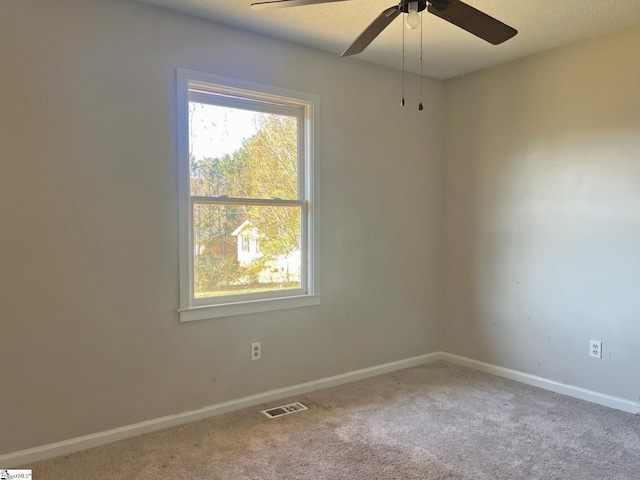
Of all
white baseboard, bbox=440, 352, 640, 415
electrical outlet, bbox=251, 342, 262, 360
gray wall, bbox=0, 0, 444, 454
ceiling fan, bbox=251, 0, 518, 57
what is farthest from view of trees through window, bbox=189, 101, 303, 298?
white baseboard, bbox=440, 352, 640, 415

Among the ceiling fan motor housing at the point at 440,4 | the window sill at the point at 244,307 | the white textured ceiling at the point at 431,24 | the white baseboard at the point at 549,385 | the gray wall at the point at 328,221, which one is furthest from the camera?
the white baseboard at the point at 549,385

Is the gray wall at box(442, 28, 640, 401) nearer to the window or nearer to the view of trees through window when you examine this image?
the window

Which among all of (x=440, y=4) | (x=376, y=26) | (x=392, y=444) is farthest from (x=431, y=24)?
(x=392, y=444)

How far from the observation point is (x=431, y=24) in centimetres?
297

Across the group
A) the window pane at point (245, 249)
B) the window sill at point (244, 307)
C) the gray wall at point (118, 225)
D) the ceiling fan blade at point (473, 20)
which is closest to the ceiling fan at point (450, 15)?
the ceiling fan blade at point (473, 20)

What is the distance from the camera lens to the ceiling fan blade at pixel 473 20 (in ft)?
6.01

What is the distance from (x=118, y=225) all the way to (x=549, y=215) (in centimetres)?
298

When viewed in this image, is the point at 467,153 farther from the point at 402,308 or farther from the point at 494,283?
the point at 402,308

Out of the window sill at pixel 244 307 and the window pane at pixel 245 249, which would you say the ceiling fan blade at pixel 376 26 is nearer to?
the window pane at pixel 245 249

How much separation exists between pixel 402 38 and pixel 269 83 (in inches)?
37.9

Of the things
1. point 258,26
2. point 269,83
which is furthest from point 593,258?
point 258,26

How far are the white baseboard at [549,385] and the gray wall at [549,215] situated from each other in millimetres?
50

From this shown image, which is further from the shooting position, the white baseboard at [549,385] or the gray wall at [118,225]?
the white baseboard at [549,385]

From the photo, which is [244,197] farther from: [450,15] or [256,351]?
[450,15]
